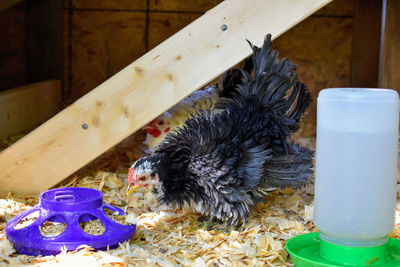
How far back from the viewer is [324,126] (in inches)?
63.3

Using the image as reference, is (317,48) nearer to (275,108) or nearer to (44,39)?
(275,108)

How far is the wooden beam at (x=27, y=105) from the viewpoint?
349 cm

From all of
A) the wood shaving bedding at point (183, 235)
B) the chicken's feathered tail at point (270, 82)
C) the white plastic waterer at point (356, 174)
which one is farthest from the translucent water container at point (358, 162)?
the chicken's feathered tail at point (270, 82)

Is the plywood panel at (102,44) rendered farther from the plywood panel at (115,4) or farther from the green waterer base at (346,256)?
the green waterer base at (346,256)

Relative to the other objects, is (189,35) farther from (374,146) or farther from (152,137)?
(374,146)

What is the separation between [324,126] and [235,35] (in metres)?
0.89

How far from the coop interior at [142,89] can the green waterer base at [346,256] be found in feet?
0.72

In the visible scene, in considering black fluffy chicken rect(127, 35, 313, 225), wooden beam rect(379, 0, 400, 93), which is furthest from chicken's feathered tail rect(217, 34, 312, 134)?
wooden beam rect(379, 0, 400, 93)

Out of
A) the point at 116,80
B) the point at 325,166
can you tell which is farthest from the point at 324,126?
the point at 116,80

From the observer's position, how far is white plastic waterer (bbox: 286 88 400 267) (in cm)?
153

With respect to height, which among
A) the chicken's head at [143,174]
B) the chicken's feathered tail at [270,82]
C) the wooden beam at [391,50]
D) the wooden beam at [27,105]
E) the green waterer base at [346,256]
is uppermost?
the wooden beam at [391,50]

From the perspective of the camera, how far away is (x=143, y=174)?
2158 millimetres

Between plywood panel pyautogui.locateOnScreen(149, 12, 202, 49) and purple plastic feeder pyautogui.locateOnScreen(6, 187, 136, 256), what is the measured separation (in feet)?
7.74

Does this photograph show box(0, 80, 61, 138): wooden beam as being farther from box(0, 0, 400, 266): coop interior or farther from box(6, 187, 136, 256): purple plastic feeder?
box(6, 187, 136, 256): purple plastic feeder
